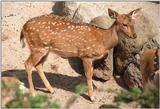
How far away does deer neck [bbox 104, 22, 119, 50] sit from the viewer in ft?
27.3

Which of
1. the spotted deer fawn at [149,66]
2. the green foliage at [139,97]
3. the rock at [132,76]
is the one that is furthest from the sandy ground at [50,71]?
the green foliage at [139,97]

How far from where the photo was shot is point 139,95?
17.0 ft

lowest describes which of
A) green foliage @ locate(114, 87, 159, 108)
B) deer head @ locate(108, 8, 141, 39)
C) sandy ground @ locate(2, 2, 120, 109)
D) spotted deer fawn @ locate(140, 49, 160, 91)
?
sandy ground @ locate(2, 2, 120, 109)

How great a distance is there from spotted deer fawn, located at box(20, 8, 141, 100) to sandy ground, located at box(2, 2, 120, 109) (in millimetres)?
289

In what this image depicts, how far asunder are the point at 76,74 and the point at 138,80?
1049 millimetres

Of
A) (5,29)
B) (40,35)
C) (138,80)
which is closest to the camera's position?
(40,35)

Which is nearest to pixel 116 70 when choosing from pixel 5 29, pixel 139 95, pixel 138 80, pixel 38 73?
pixel 138 80

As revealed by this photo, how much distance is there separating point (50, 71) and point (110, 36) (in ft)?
4.14

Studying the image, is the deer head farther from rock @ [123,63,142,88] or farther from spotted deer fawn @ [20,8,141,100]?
rock @ [123,63,142,88]

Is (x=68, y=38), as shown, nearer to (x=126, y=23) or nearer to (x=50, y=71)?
(x=126, y=23)

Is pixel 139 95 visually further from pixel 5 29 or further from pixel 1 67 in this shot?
pixel 5 29

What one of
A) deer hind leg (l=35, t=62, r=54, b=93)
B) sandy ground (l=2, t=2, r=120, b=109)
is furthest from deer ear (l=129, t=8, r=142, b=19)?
deer hind leg (l=35, t=62, r=54, b=93)

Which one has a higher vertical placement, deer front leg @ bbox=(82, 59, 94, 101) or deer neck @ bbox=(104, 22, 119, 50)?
deer neck @ bbox=(104, 22, 119, 50)

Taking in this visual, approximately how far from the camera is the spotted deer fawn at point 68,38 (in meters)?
8.09
